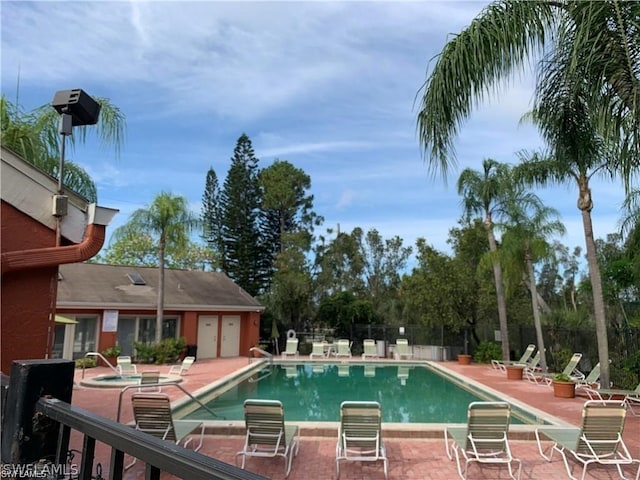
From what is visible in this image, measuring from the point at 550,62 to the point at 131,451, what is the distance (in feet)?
20.1

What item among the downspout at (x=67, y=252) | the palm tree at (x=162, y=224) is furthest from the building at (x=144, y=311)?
the downspout at (x=67, y=252)

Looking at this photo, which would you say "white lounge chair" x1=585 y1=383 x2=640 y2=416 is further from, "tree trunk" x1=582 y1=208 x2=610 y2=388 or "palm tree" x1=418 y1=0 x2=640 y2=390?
"palm tree" x1=418 y1=0 x2=640 y2=390

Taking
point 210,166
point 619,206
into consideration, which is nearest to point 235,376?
point 619,206

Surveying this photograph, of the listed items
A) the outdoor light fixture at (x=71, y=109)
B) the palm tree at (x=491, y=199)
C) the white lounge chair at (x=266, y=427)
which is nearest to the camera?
the outdoor light fixture at (x=71, y=109)

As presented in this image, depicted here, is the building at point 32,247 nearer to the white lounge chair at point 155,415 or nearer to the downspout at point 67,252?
the downspout at point 67,252

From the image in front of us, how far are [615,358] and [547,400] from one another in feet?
10.4

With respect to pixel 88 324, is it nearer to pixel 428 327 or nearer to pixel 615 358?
pixel 428 327

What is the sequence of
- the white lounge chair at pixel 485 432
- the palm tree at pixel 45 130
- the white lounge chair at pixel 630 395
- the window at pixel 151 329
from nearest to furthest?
the white lounge chair at pixel 485 432 < the palm tree at pixel 45 130 < the white lounge chair at pixel 630 395 < the window at pixel 151 329

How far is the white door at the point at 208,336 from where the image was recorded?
23.5m

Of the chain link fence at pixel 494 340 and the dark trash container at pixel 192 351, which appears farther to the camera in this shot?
the dark trash container at pixel 192 351

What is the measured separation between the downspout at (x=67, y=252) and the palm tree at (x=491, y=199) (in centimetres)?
1642

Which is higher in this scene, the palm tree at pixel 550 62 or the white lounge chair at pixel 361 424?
the palm tree at pixel 550 62

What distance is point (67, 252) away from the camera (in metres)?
5.25

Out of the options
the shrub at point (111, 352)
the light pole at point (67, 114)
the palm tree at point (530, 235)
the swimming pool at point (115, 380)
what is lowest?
the swimming pool at point (115, 380)
